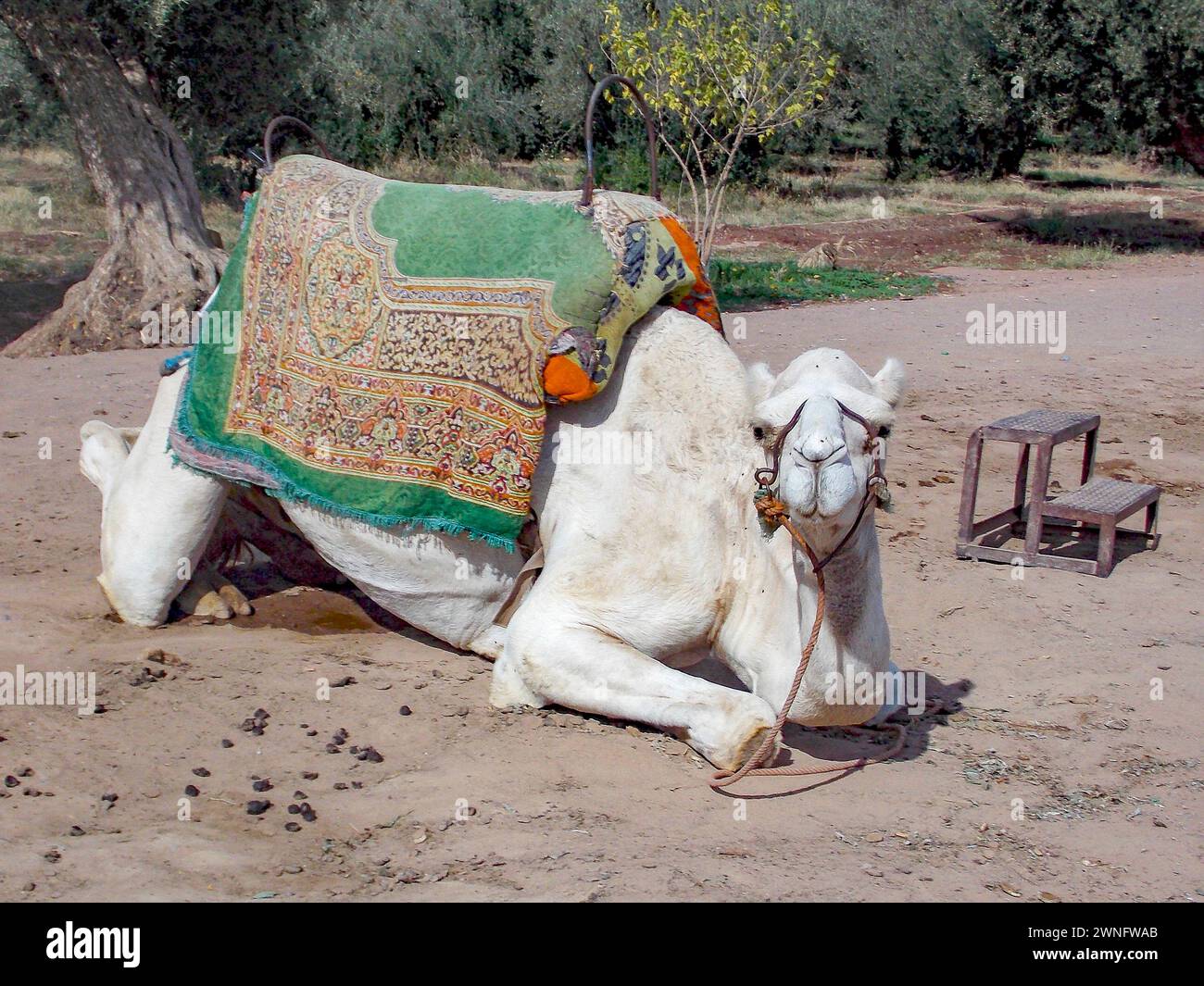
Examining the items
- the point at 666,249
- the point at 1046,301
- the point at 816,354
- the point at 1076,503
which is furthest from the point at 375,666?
the point at 1046,301

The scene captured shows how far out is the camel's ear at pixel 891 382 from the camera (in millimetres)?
3609

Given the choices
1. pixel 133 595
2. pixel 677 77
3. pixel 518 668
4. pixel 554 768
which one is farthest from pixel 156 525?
pixel 677 77

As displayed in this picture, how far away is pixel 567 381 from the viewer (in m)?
4.36

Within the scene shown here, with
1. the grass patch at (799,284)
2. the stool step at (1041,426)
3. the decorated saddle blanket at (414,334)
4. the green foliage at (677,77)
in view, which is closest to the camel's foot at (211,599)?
the decorated saddle blanket at (414,334)

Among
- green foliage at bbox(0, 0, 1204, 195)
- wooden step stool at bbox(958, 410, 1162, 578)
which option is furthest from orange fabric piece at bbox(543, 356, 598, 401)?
green foliage at bbox(0, 0, 1204, 195)

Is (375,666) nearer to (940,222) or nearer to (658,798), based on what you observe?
(658,798)

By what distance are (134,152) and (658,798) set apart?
9783mm

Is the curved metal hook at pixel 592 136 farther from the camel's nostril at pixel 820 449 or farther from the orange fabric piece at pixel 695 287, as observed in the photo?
the camel's nostril at pixel 820 449

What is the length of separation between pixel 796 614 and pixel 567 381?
3.53ft

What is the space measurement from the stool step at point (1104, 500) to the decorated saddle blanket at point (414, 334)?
→ 2.61 meters

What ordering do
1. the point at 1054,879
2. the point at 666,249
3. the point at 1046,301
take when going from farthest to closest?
the point at 1046,301, the point at 666,249, the point at 1054,879

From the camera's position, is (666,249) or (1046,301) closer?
(666,249)

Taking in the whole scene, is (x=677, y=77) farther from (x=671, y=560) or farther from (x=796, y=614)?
(x=796, y=614)

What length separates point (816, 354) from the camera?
3.64 m
